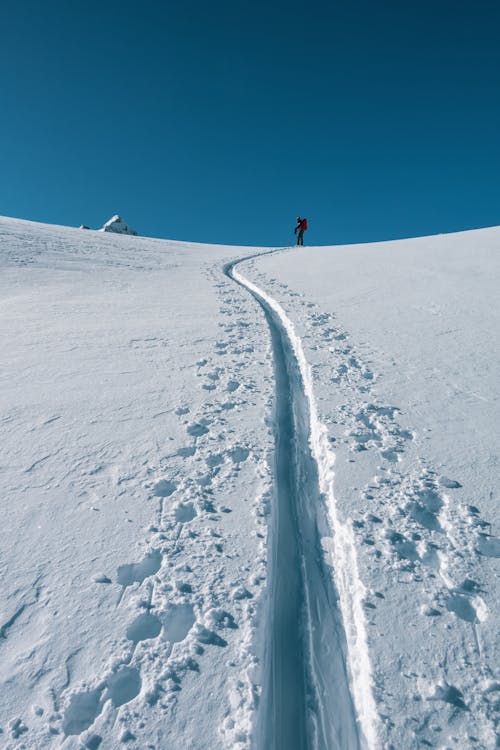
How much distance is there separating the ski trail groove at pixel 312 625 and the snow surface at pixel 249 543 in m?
0.01

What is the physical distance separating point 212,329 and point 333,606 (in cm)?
601

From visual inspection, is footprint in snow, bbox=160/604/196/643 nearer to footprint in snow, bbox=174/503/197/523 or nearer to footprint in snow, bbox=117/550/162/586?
footprint in snow, bbox=117/550/162/586

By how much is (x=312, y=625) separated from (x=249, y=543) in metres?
0.69

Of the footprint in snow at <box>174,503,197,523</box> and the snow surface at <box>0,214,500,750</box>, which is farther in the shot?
the footprint in snow at <box>174,503,197,523</box>

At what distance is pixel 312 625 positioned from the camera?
2660mm

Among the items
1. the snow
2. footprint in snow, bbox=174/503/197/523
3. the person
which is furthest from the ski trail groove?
the snow

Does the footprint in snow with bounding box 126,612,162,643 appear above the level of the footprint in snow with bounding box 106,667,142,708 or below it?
above

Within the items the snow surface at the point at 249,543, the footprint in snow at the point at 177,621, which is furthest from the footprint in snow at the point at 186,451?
the footprint in snow at the point at 177,621

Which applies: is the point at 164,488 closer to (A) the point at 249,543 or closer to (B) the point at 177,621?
(A) the point at 249,543

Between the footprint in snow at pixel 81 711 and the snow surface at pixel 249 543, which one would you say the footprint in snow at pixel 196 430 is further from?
the footprint in snow at pixel 81 711

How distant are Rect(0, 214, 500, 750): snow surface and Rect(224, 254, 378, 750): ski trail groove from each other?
0.01 metres

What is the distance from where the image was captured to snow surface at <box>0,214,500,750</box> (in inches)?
85.7

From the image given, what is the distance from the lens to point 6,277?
41.2 ft

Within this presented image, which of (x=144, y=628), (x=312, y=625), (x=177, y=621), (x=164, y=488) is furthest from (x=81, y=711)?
(x=164, y=488)
